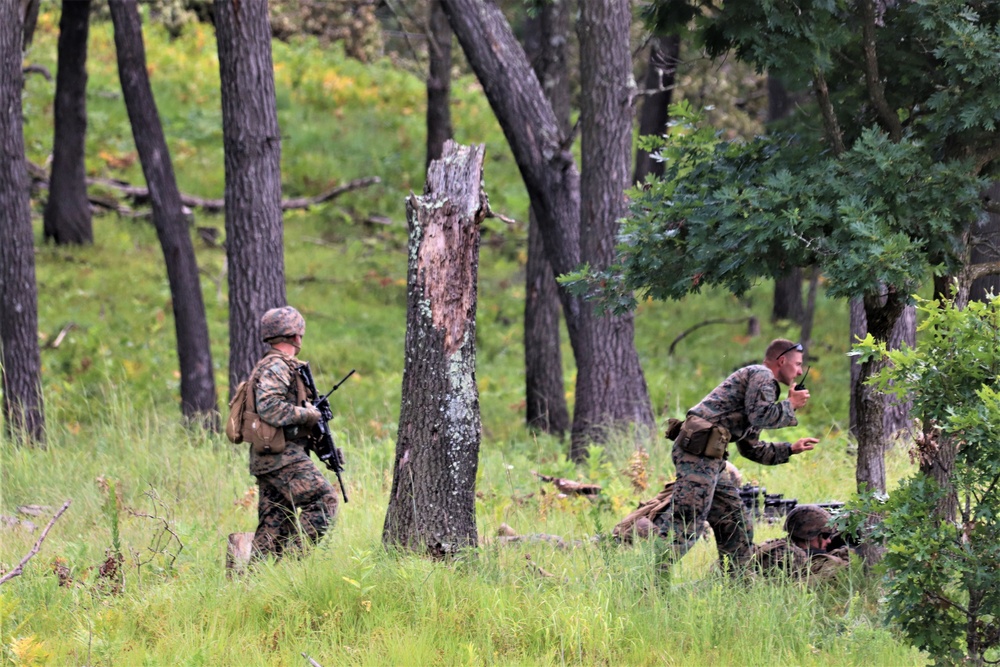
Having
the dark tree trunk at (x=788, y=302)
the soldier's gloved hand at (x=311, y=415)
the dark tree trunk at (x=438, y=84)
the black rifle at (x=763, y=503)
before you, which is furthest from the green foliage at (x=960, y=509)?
the dark tree trunk at (x=788, y=302)

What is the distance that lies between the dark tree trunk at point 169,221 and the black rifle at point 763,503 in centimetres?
635

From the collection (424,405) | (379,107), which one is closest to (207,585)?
(424,405)

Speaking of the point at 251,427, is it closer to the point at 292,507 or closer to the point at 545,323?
the point at 292,507

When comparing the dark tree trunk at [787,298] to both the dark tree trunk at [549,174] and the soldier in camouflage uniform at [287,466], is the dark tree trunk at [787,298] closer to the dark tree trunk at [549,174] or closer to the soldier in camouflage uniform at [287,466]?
the dark tree trunk at [549,174]

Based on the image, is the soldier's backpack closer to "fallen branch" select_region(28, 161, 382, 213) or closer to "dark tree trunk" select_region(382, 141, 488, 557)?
"dark tree trunk" select_region(382, 141, 488, 557)

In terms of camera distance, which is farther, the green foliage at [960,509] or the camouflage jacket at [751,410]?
the camouflage jacket at [751,410]

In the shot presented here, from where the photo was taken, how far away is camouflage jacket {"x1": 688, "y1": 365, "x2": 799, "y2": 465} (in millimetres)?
6633

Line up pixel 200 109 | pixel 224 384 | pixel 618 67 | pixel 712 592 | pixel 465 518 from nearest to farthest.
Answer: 1. pixel 712 592
2. pixel 465 518
3. pixel 618 67
4. pixel 224 384
5. pixel 200 109

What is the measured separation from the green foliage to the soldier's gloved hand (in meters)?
3.47

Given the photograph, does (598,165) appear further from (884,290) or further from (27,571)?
(27,571)

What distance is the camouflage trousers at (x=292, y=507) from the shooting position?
7.05 m

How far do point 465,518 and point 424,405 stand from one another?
734mm

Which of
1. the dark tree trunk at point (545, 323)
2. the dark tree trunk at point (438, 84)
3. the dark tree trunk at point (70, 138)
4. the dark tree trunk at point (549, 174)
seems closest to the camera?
the dark tree trunk at point (549, 174)

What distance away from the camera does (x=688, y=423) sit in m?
6.79
